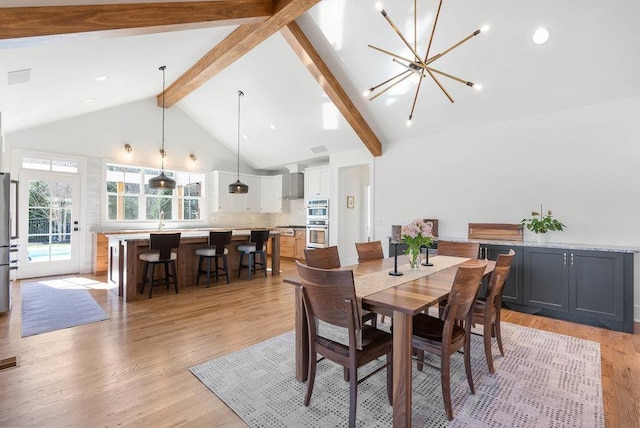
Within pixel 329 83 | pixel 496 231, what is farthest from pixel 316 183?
pixel 496 231

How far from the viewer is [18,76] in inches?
123

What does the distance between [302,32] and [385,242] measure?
3853 millimetres

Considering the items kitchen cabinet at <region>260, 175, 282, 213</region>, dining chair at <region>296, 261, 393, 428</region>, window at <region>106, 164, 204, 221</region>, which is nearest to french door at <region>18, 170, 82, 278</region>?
window at <region>106, 164, 204, 221</region>

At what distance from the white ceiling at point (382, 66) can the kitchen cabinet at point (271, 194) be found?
108 inches

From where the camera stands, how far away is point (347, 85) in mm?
4945

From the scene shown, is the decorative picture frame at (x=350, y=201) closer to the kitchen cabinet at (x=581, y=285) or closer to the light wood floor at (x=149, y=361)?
the light wood floor at (x=149, y=361)

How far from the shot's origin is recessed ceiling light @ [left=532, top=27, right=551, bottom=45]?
10.8ft

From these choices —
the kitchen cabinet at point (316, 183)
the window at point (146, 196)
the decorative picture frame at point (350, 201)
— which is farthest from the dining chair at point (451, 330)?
the window at point (146, 196)

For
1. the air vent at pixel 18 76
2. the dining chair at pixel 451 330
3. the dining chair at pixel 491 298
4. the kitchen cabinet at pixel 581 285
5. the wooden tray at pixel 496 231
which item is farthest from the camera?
the wooden tray at pixel 496 231

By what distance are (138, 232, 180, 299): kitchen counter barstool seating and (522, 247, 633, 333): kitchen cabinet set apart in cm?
474

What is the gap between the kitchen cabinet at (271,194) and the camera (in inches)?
338

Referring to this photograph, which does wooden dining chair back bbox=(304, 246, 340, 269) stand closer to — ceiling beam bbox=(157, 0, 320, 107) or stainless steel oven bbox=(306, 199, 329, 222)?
ceiling beam bbox=(157, 0, 320, 107)

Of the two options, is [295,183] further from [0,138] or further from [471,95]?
[0,138]

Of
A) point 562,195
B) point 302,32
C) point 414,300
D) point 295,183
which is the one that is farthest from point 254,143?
point 414,300
